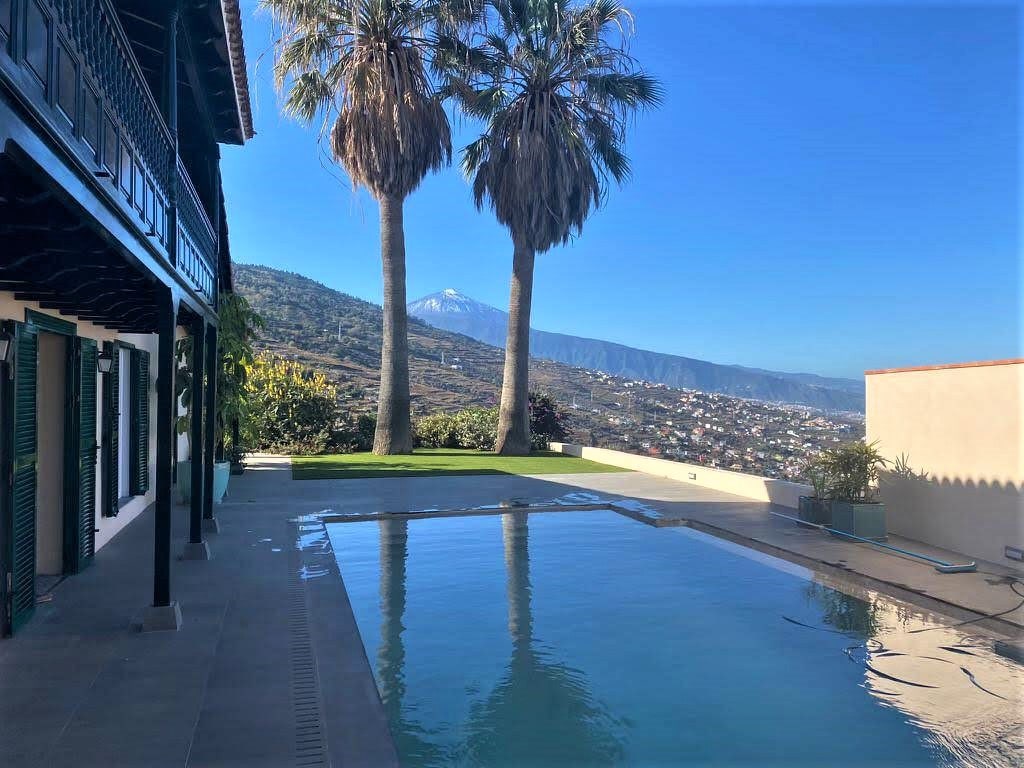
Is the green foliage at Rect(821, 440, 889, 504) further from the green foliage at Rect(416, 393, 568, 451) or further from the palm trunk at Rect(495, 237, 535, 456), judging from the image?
the green foliage at Rect(416, 393, 568, 451)

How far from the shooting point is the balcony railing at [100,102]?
8.49 ft

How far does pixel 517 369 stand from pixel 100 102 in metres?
17.3

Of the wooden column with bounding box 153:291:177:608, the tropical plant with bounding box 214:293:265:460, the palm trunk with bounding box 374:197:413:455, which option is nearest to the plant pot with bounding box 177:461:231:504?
the tropical plant with bounding box 214:293:265:460

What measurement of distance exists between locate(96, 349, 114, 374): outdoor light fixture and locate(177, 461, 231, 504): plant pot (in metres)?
2.83

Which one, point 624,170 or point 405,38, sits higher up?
point 405,38

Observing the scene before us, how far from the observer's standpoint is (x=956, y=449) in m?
8.46

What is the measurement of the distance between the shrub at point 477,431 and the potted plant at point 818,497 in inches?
514

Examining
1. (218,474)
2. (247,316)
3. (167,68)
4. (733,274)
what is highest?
(733,274)

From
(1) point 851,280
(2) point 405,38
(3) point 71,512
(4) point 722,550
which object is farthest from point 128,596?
(1) point 851,280

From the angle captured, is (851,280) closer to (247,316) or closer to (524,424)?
(524,424)

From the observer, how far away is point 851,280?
136 ft

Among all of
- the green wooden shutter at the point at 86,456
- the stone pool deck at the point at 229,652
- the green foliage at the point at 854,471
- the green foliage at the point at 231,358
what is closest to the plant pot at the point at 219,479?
the stone pool deck at the point at 229,652

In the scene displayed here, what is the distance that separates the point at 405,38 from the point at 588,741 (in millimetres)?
18312

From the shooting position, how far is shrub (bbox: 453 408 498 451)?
22.8 meters
